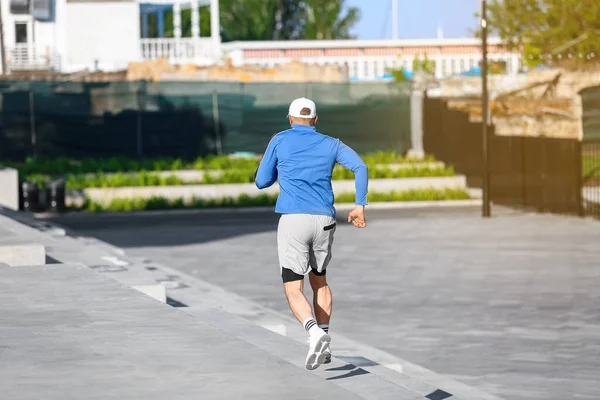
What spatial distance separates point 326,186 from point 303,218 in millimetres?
295

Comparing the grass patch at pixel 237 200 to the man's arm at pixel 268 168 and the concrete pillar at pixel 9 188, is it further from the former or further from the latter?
the man's arm at pixel 268 168

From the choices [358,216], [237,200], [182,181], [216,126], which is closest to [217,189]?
[237,200]

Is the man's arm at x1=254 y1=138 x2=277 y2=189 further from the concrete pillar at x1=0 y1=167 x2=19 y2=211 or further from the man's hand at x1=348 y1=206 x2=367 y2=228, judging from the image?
the concrete pillar at x1=0 y1=167 x2=19 y2=211

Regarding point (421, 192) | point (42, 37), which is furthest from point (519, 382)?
point (42, 37)

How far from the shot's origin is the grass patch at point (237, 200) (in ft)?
106

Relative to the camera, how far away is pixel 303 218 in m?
9.97

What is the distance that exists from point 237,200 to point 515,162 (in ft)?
20.2

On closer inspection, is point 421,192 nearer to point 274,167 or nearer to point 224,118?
point 224,118

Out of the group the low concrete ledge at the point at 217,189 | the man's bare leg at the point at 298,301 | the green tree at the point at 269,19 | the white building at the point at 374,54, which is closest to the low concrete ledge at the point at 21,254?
the man's bare leg at the point at 298,301

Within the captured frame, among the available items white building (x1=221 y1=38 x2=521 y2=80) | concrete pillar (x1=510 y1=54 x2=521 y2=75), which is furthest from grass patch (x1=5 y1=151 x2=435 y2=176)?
concrete pillar (x1=510 y1=54 x2=521 y2=75)

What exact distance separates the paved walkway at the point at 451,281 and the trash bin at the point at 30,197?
4.94 feet

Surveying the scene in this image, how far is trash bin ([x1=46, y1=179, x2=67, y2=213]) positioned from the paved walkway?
126 cm

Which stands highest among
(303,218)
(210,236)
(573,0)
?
(573,0)

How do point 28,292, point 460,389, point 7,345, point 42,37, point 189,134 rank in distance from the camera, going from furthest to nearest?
point 42,37, point 189,134, point 28,292, point 460,389, point 7,345
